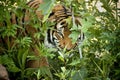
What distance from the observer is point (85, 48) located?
2.16 meters

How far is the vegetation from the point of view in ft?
5.86

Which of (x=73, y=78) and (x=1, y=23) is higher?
(x=1, y=23)

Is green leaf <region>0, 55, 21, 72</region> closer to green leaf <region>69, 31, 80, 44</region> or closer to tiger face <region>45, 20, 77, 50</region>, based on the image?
green leaf <region>69, 31, 80, 44</region>

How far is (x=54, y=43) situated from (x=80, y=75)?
1.52 m

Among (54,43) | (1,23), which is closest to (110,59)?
(1,23)

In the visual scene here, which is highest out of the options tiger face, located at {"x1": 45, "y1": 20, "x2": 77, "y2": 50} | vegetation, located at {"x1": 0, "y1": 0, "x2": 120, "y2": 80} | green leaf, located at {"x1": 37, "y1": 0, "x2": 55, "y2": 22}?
green leaf, located at {"x1": 37, "y1": 0, "x2": 55, "y2": 22}

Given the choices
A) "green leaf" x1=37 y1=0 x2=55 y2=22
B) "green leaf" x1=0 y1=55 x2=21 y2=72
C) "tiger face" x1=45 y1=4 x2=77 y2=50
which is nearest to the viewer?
"green leaf" x1=37 y1=0 x2=55 y2=22

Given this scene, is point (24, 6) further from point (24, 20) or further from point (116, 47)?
point (116, 47)

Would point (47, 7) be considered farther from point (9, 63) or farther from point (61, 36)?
point (61, 36)

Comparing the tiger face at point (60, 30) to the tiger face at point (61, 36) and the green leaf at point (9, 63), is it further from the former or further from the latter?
the green leaf at point (9, 63)

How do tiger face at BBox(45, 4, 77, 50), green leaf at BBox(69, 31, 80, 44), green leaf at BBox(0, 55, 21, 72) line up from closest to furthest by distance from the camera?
green leaf at BBox(69, 31, 80, 44) < green leaf at BBox(0, 55, 21, 72) < tiger face at BBox(45, 4, 77, 50)

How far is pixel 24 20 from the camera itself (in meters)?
2.61

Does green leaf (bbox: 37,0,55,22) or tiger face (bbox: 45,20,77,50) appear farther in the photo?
tiger face (bbox: 45,20,77,50)

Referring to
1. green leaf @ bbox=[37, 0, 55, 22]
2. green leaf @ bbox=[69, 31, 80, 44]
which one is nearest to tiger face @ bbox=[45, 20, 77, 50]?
green leaf @ bbox=[69, 31, 80, 44]
